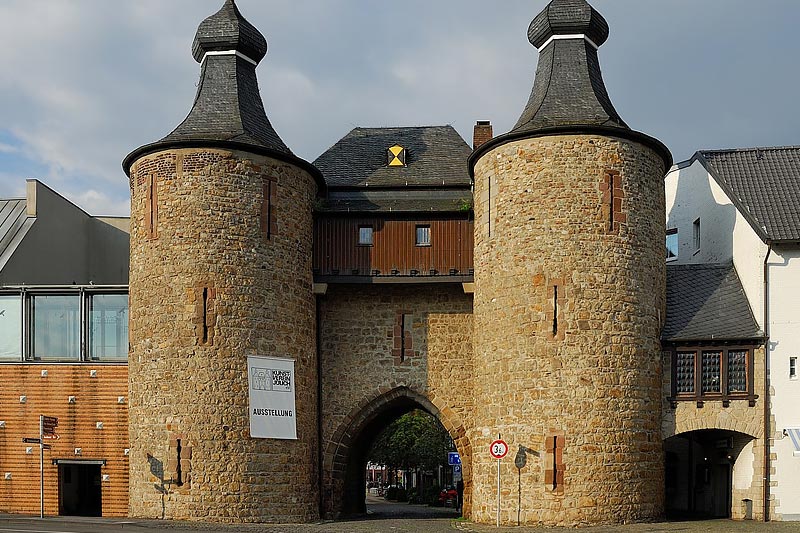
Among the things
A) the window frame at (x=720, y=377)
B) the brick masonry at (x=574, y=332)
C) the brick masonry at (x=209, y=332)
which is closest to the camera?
the brick masonry at (x=574, y=332)

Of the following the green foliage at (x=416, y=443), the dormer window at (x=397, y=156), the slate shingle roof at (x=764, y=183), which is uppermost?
the dormer window at (x=397, y=156)

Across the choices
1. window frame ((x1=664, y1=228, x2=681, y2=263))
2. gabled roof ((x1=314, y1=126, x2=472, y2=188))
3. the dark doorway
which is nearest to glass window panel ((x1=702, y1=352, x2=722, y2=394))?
window frame ((x1=664, y1=228, x2=681, y2=263))

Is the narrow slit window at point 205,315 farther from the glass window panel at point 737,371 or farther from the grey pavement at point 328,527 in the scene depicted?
the glass window panel at point 737,371

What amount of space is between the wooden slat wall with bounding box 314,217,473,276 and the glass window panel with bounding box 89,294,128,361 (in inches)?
204

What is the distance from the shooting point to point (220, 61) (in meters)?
28.8

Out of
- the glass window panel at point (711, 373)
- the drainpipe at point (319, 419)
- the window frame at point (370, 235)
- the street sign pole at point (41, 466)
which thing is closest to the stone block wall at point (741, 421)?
the glass window panel at point (711, 373)

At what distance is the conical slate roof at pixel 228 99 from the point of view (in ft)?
87.6

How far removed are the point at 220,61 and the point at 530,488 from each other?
13.5 metres

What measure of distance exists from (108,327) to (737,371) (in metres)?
15.7

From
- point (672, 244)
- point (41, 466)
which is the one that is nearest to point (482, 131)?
point (672, 244)

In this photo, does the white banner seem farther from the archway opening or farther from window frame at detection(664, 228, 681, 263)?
window frame at detection(664, 228, 681, 263)

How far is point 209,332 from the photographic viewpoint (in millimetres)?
25688

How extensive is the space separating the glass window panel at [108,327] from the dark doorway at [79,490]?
2.92m

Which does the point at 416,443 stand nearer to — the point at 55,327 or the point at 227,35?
the point at 55,327
